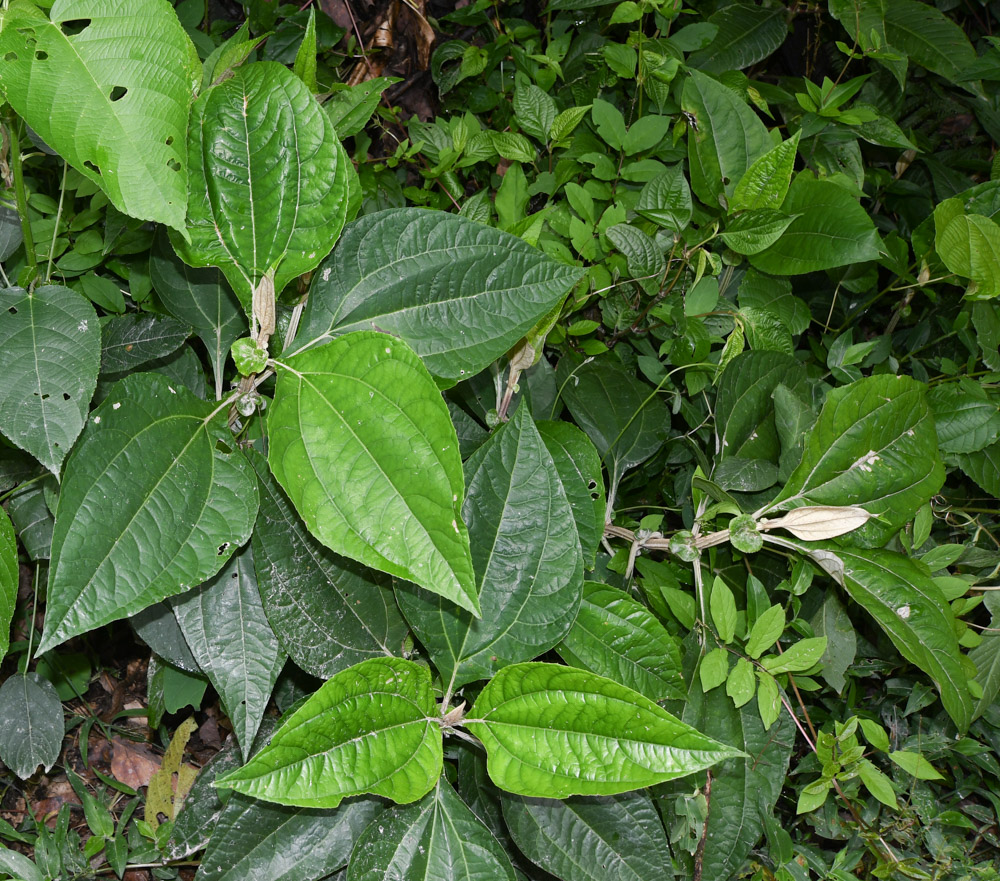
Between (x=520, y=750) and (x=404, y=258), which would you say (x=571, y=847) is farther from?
(x=404, y=258)

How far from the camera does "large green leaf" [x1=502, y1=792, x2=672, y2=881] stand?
120 centimetres

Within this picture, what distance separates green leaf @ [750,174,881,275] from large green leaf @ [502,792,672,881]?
3.42 feet

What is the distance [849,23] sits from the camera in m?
1.76

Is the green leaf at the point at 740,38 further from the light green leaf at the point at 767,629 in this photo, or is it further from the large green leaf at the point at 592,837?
the large green leaf at the point at 592,837

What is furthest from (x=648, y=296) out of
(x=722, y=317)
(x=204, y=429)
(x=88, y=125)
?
(x=88, y=125)

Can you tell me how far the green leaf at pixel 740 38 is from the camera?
5.90 feet

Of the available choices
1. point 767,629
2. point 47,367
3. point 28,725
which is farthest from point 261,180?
point 28,725

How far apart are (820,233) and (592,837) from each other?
1.18m

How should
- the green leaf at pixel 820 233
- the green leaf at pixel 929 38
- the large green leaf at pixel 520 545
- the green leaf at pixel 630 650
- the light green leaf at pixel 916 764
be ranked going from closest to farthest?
the large green leaf at pixel 520 545 → the green leaf at pixel 630 650 → the light green leaf at pixel 916 764 → the green leaf at pixel 820 233 → the green leaf at pixel 929 38

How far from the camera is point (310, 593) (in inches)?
46.3

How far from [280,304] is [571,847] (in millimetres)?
963

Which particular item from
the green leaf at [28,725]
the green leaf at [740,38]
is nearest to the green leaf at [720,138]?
the green leaf at [740,38]

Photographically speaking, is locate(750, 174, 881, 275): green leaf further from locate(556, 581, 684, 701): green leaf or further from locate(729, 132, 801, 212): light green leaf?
locate(556, 581, 684, 701): green leaf

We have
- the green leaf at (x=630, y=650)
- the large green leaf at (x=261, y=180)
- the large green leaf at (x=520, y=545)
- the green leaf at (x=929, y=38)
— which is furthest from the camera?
the green leaf at (x=929, y=38)
